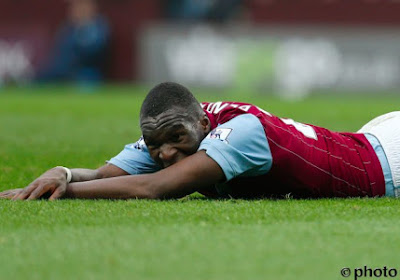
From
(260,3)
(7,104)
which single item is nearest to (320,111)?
(7,104)

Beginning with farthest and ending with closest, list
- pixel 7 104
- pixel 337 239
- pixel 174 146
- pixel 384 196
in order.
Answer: pixel 7 104 → pixel 384 196 → pixel 174 146 → pixel 337 239

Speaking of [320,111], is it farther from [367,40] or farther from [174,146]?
[174,146]

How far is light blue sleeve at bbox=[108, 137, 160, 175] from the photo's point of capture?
552 cm

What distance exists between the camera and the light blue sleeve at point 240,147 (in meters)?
4.96

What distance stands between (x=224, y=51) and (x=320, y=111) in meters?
5.81

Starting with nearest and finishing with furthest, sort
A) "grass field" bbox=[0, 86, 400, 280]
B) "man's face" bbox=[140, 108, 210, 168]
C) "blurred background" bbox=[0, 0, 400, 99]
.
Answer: "grass field" bbox=[0, 86, 400, 280]
"man's face" bbox=[140, 108, 210, 168]
"blurred background" bbox=[0, 0, 400, 99]

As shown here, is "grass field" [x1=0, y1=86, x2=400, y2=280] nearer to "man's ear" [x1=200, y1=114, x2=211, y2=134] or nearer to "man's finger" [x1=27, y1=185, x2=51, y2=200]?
"man's finger" [x1=27, y1=185, x2=51, y2=200]

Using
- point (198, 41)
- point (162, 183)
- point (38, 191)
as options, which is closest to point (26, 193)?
point (38, 191)

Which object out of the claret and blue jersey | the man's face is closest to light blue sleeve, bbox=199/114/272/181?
the claret and blue jersey

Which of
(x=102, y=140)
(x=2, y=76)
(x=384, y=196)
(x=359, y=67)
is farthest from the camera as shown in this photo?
(x=2, y=76)

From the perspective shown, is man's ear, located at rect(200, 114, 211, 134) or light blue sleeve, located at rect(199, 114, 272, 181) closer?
light blue sleeve, located at rect(199, 114, 272, 181)

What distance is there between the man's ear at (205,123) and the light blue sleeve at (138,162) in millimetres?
437

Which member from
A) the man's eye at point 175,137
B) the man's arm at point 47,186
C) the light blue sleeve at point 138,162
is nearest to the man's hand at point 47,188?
the man's arm at point 47,186

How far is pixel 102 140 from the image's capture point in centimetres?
955
